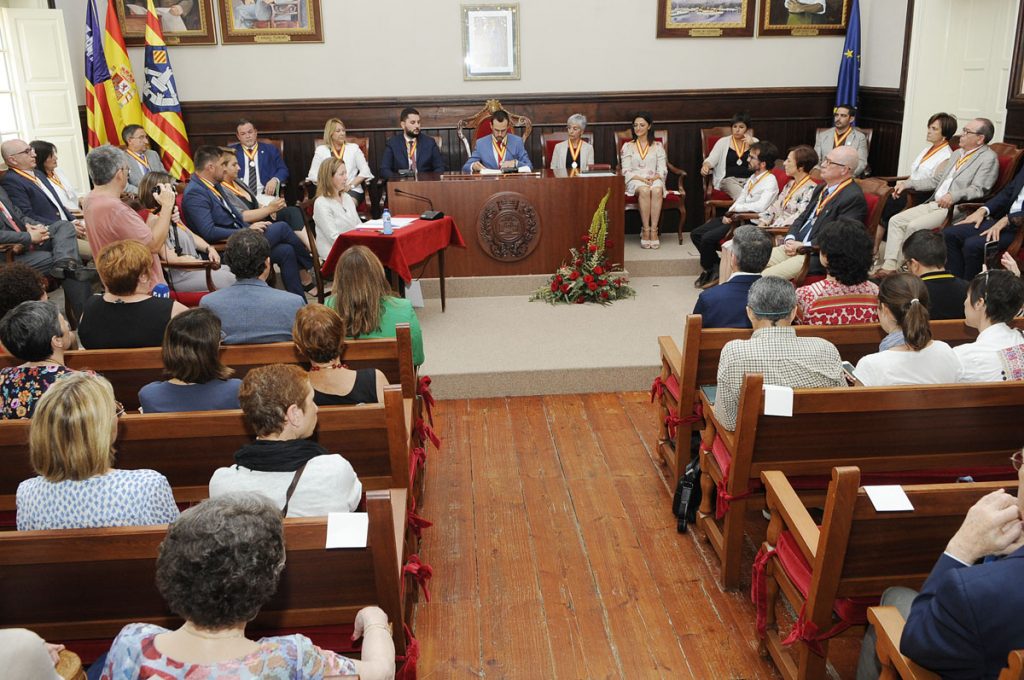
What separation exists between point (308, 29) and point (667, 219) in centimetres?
400

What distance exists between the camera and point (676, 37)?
822cm

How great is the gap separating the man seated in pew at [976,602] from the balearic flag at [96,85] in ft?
25.0

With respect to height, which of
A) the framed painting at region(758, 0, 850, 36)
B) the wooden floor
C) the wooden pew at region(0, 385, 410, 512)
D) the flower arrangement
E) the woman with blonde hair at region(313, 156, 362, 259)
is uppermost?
the framed painting at region(758, 0, 850, 36)

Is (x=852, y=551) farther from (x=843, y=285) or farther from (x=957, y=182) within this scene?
(x=957, y=182)

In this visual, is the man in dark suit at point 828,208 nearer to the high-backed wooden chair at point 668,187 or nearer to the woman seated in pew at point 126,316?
the high-backed wooden chair at point 668,187

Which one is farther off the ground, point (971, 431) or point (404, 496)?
point (971, 431)

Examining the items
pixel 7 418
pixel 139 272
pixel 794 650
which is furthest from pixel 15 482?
pixel 794 650

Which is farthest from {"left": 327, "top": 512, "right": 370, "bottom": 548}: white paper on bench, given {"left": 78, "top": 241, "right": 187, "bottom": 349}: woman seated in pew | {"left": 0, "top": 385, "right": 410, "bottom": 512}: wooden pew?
{"left": 78, "top": 241, "right": 187, "bottom": 349}: woman seated in pew

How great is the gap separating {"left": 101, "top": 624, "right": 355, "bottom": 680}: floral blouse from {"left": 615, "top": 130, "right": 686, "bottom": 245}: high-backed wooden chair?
651 cm

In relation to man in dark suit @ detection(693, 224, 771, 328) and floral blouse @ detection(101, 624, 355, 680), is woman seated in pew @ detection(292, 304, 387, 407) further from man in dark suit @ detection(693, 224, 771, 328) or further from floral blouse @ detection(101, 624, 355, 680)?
man in dark suit @ detection(693, 224, 771, 328)

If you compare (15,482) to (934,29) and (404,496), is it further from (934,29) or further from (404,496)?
(934,29)

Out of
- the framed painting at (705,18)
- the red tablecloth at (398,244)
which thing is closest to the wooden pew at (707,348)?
the red tablecloth at (398,244)

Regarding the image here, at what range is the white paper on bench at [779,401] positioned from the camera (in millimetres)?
2607

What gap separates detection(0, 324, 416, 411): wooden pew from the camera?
3211 mm
